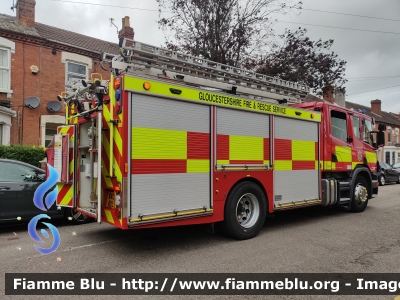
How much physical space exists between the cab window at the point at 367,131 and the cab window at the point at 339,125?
3.54 feet

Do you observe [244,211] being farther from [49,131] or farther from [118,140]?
[49,131]

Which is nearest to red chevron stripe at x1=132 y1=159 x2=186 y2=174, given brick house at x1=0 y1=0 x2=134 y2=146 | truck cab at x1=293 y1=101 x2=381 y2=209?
truck cab at x1=293 y1=101 x2=381 y2=209

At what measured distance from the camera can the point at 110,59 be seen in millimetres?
5074

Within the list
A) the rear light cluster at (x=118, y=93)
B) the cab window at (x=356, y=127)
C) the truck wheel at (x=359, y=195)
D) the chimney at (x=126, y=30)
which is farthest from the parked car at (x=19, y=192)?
the chimney at (x=126, y=30)

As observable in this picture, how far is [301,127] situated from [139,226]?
419 centimetres

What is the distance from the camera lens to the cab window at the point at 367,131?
28.3 ft

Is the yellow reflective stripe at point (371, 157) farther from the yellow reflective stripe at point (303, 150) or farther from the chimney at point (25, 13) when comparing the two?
the chimney at point (25, 13)

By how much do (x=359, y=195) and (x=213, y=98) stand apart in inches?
209

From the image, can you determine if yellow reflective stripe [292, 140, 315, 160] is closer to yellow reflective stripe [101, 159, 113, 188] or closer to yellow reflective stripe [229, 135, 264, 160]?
yellow reflective stripe [229, 135, 264, 160]

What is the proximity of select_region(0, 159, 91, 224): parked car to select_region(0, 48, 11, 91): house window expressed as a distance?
7880 millimetres

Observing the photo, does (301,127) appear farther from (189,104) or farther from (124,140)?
(124,140)

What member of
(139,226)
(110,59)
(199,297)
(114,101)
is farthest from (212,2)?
(199,297)

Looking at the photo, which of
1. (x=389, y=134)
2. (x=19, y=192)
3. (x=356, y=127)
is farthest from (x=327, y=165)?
(x=389, y=134)

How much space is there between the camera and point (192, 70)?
5512 mm
